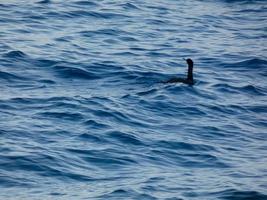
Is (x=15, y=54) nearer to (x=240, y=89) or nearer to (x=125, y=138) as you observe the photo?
(x=240, y=89)

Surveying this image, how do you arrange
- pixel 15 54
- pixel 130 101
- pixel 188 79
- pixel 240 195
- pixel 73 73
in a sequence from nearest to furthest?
pixel 240 195
pixel 130 101
pixel 188 79
pixel 73 73
pixel 15 54

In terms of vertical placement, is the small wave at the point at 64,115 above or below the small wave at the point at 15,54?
below

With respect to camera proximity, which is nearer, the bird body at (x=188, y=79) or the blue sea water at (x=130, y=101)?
the blue sea water at (x=130, y=101)

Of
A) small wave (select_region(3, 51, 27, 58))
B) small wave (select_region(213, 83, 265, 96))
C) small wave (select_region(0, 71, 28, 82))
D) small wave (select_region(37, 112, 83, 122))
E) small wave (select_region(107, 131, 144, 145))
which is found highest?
small wave (select_region(3, 51, 27, 58))

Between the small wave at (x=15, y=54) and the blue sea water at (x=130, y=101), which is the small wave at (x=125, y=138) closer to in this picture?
the blue sea water at (x=130, y=101)

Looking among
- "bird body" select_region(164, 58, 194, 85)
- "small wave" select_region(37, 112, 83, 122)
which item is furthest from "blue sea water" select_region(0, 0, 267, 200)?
"bird body" select_region(164, 58, 194, 85)

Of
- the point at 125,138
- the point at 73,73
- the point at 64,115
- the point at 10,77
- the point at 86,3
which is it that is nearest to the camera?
the point at 125,138

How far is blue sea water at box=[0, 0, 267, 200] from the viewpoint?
16094mm

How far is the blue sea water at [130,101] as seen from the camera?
634 inches

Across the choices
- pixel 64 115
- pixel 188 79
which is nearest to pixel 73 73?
pixel 188 79

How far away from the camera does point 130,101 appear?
2156 cm

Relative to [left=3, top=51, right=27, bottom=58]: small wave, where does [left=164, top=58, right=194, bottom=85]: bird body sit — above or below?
below

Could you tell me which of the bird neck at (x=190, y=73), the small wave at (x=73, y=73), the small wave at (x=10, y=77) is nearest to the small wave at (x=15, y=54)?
the small wave at (x=73, y=73)

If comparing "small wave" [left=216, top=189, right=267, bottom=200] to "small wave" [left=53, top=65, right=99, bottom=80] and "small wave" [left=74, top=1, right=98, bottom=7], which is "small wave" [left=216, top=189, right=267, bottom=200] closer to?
"small wave" [left=53, top=65, right=99, bottom=80]
